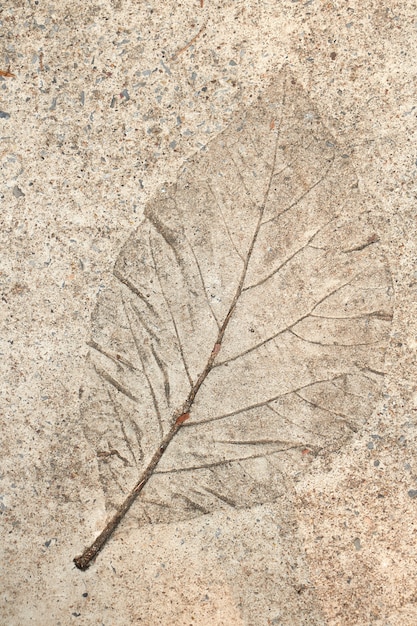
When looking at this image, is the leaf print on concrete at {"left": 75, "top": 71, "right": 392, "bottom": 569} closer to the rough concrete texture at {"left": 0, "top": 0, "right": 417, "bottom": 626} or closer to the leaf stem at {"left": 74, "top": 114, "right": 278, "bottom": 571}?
the leaf stem at {"left": 74, "top": 114, "right": 278, "bottom": 571}

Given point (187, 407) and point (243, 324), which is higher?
point (243, 324)

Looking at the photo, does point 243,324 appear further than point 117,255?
No

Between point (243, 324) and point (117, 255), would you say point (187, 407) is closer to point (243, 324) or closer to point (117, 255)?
point (243, 324)

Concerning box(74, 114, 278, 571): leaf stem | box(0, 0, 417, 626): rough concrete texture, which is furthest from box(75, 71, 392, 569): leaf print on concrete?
box(0, 0, 417, 626): rough concrete texture

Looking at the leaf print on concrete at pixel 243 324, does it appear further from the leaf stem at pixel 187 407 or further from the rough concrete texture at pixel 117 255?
the rough concrete texture at pixel 117 255

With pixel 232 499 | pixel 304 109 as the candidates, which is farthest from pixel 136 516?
pixel 304 109

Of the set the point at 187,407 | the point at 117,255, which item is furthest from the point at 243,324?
the point at 117,255
